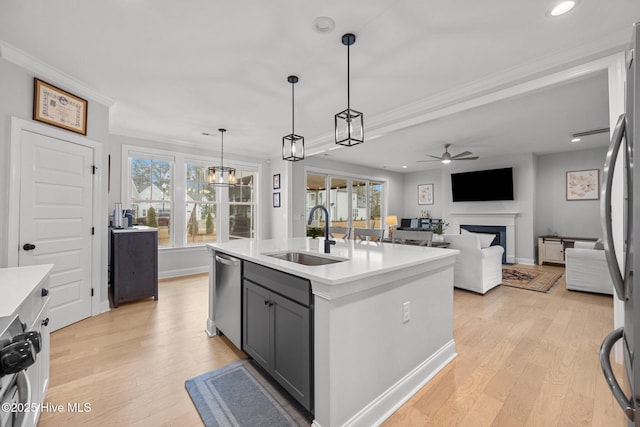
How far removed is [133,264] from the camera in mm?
3650

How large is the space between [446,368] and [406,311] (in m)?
0.79

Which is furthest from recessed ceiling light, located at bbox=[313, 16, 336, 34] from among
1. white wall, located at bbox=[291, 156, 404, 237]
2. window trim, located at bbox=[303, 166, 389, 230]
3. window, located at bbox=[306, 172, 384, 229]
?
window, located at bbox=[306, 172, 384, 229]

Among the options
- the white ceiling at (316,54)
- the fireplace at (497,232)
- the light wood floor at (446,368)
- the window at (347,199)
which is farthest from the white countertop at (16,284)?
the fireplace at (497,232)

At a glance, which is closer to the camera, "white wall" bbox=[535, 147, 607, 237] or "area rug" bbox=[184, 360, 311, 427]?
"area rug" bbox=[184, 360, 311, 427]

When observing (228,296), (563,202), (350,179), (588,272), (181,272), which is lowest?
(181,272)

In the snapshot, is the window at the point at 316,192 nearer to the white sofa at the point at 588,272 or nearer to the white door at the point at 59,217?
the white door at the point at 59,217

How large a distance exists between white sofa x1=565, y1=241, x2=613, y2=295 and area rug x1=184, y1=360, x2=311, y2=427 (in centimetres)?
453

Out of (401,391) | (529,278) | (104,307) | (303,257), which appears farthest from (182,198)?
(529,278)

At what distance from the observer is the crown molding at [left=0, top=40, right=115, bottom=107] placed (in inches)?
94.6

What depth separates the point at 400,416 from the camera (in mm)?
1678

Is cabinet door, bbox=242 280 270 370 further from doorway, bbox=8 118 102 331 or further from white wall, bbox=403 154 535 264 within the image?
white wall, bbox=403 154 535 264

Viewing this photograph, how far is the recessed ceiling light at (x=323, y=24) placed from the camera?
200 centimetres

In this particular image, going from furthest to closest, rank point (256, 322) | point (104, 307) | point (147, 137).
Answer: point (147, 137)
point (104, 307)
point (256, 322)

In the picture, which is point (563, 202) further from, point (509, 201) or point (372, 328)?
point (372, 328)
